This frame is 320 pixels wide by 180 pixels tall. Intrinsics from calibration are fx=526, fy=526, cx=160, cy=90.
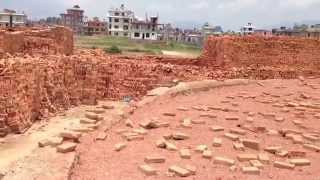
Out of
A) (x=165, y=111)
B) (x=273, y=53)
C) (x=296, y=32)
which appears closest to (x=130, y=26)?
(x=296, y=32)

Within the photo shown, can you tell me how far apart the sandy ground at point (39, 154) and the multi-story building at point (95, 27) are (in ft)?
261

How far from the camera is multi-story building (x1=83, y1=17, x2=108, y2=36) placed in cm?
9375

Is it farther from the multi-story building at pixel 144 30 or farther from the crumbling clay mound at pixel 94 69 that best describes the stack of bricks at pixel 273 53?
the multi-story building at pixel 144 30

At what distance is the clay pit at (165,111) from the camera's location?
25.8ft

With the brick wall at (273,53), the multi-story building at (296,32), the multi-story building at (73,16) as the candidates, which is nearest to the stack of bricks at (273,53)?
the brick wall at (273,53)

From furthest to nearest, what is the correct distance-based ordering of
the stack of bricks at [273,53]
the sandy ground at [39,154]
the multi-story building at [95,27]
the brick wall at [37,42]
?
the multi-story building at [95,27], the stack of bricks at [273,53], the brick wall at [37,42], the sandy ground at [39,154]

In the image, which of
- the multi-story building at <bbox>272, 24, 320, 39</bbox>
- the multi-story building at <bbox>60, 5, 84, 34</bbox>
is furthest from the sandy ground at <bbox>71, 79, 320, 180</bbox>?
the multi-story building at <bbox>60, 5, 84, 34</bbox>

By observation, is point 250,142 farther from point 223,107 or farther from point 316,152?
point 223,107

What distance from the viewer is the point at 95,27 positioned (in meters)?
95.0

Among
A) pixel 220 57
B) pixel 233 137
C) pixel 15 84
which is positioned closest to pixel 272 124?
pixel 233 137

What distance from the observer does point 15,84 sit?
12.5m

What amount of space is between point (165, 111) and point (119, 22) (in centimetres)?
8179

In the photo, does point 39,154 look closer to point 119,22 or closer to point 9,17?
point 9,17

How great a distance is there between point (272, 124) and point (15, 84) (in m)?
6.05
